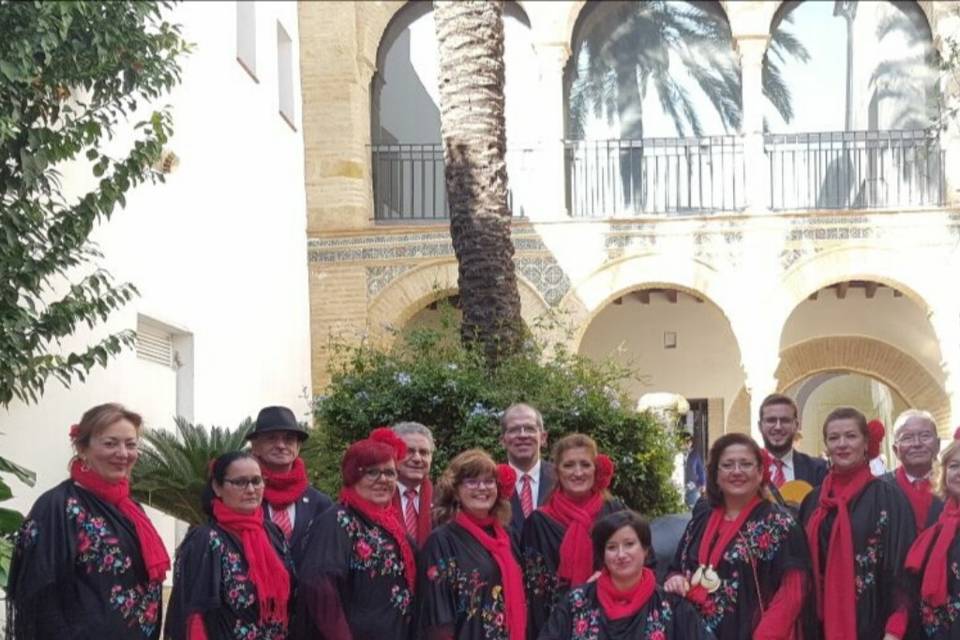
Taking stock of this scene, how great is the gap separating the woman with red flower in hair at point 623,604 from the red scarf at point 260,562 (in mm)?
956

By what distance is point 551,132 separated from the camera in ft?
64.4

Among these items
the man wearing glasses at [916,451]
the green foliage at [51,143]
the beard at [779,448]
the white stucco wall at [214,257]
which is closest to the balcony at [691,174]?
the white stucco wall at [214,257]

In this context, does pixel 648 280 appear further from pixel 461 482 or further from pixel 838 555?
pixel 461 482

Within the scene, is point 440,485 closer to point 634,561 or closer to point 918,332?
point 634,561

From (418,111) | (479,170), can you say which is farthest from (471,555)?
(418,111)

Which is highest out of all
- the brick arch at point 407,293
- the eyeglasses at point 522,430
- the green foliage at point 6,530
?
the brick arch at point 407,293

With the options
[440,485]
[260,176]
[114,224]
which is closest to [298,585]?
[440,485]

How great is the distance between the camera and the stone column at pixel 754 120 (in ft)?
63.5

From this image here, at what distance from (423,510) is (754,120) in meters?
13.7

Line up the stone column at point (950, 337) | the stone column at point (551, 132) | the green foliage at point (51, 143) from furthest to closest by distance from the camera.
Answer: the stone column at point (551, 132) < the stone column at point (950, 337) < the green foliage at point (51, 143)

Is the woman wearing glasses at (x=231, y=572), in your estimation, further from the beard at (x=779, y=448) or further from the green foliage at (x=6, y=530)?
the beard at (x=779, y=448)

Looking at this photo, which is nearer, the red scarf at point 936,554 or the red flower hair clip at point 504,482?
the red scarf at point 936,554

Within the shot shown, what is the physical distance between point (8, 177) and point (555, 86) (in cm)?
1205

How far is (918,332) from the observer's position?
21.8 meters
